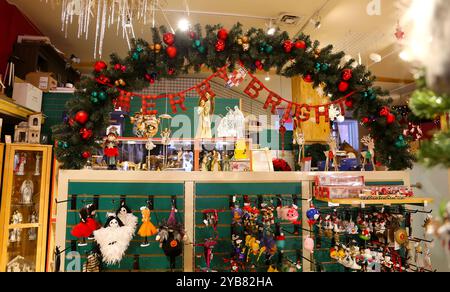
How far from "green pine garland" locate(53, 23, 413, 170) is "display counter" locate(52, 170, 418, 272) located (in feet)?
0.75

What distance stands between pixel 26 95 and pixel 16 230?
5.50ft

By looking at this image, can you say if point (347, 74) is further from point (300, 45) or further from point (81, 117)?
point (81, 117)

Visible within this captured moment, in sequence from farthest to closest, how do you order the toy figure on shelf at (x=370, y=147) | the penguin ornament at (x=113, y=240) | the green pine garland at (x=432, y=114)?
the toy figure on shelf at (x=370, y=147) → the penguin ornament at (x=113, y=240) → the green pine garland at (x=432, y=114)

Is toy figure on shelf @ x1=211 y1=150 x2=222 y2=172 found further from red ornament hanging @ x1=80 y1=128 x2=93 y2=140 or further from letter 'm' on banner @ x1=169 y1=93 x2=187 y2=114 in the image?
red ornament hanging @ x1=80 y1=128 x2=93 y2=140

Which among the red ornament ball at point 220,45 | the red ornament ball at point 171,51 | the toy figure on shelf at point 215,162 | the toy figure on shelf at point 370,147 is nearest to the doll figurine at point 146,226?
the red ornament ball at point 171,51

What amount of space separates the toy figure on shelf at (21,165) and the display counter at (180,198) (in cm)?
221

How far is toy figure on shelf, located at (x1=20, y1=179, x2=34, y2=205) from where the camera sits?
3740 mm

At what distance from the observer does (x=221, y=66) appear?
83.7 inches

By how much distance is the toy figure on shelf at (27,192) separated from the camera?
374cm

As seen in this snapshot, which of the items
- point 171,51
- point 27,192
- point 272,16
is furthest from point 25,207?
point 272,16

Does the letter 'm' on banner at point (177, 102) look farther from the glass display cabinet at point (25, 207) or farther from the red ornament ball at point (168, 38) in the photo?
the glass display cabinet at point (25, 207)

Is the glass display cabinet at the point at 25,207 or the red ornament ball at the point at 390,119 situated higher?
the red ornament ball at the point at 390,119

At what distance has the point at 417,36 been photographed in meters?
0.69
